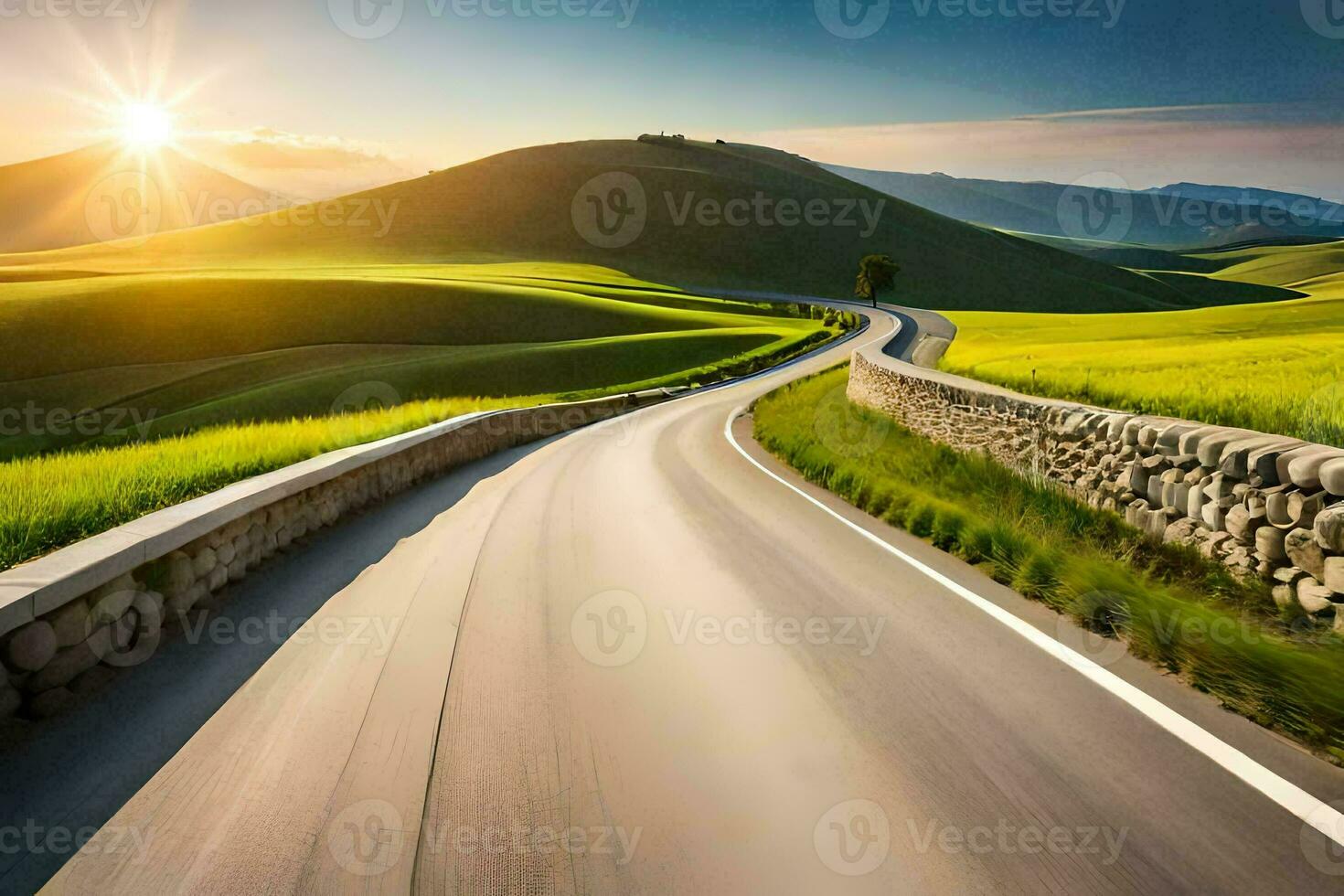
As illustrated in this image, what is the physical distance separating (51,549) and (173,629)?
934 mm

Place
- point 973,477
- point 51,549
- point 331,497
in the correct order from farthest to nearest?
point 973,477
point 331,497
point 51,549

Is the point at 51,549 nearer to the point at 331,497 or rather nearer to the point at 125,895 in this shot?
the point at 125,895

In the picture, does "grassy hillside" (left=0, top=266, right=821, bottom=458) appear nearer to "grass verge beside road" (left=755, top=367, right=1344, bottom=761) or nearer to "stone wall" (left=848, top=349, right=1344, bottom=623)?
"grass verge beside road" (left=755, top=367, right=1344, bottom=761)

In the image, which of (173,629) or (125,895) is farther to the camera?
(173,629)

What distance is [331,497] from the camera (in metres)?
9.04

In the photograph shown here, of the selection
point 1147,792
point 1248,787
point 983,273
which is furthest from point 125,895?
point 983,273

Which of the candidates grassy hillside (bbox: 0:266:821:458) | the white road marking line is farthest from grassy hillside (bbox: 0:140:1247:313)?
the white road marking line

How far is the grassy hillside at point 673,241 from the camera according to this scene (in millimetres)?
115812

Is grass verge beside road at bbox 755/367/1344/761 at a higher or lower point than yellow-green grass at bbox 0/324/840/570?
lower

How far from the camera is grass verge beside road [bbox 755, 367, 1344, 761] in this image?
4.06 m

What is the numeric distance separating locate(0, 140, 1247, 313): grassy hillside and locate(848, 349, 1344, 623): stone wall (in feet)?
337

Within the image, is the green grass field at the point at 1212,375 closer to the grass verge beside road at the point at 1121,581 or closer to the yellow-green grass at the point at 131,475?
the grass verge beside road at the point at 1121,581

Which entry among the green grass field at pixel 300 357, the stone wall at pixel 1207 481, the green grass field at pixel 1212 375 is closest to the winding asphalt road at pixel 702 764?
the stone wall at pixel 1207 481

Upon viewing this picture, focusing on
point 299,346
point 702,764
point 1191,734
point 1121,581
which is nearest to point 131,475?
point 702,764
